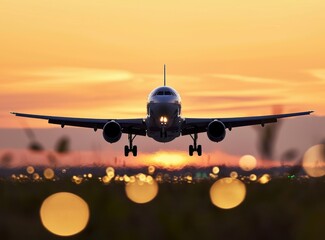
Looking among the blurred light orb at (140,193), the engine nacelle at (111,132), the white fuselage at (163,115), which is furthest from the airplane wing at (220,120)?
the blurred light orb at (140,193)

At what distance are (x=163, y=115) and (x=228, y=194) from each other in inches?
1642

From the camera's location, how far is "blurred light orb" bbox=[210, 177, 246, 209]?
22.7 feet

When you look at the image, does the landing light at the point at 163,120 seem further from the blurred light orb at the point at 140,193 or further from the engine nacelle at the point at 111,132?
the blurred light orb at the point at 140,193

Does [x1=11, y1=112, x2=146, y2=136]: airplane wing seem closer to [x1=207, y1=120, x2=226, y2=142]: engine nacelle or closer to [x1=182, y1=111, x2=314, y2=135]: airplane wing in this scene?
[x1=182, y1=111, x2=314, y2=135]: airplane wing

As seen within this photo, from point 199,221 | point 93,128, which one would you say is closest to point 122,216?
point 199,221

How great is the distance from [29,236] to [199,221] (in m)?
1.31

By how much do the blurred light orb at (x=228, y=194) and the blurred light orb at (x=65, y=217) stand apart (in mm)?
1737

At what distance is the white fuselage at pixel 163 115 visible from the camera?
49469 millimetres

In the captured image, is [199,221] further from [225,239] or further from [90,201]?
[90,201]

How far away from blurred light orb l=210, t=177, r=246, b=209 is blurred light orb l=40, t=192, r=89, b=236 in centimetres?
174

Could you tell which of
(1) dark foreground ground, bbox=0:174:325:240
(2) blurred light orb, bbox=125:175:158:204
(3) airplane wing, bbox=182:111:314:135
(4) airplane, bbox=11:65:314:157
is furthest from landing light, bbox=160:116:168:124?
(1) dark foreground ground, bbox=0:174:325:240

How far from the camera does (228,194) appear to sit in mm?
7688

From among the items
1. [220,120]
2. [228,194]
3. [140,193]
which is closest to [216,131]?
[220,120]

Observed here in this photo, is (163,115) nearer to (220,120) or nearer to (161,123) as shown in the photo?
(161,123)
